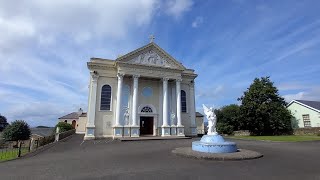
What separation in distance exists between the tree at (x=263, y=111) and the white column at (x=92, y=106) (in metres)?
23.9

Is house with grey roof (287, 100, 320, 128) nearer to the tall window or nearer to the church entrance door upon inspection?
the tall window

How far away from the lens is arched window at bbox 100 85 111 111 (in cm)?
2566

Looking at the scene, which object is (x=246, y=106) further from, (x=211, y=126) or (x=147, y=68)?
(x=211, y=126)

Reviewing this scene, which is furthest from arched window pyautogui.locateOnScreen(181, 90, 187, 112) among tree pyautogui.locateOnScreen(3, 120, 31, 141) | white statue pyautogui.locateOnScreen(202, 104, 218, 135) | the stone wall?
tree pyautogui.locateOnScreen(3, 120, 31, 141)

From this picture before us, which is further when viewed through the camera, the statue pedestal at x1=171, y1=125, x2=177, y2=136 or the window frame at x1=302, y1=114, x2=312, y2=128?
the window frame at x1=302, y1=114, x2=312, y2=128

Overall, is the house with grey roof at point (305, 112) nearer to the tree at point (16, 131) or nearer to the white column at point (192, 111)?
the white column at point (192, 111)

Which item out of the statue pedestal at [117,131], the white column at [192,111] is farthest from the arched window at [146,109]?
the white column at [192,111]

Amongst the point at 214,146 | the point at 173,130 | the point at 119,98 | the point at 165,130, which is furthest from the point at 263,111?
the point at 214,146

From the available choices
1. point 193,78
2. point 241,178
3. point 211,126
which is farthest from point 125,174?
point 193,78

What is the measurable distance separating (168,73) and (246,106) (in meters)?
15.6

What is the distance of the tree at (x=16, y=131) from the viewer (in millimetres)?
29203

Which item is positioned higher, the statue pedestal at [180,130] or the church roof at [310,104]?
the church roof at [310,104]

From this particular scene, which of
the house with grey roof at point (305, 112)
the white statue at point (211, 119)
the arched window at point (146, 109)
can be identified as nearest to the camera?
the white statue at point (211, 119)

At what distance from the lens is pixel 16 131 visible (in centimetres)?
2953
